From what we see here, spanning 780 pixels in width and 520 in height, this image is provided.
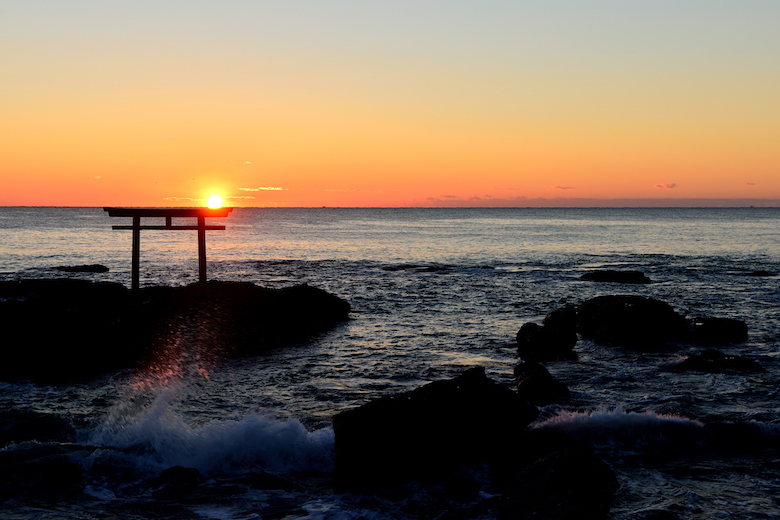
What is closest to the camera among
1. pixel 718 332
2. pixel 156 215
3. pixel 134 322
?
pixel 134 322

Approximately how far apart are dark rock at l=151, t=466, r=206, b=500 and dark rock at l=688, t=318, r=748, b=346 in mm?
13347

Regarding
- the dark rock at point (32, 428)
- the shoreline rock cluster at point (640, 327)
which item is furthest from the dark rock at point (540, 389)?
the dark rock at point (32, 428)

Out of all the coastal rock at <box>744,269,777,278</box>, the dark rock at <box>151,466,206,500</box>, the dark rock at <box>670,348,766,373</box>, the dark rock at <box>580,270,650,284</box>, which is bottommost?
the dark rock at <box>151,466,206,500</box>

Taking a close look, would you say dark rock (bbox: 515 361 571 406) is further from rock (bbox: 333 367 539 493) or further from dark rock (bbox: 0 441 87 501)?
dark rock (bbox: 0 441 87 501)

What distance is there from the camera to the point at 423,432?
24.2ft

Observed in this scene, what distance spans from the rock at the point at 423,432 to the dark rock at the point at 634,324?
8.52 metres

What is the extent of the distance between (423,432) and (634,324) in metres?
10.3

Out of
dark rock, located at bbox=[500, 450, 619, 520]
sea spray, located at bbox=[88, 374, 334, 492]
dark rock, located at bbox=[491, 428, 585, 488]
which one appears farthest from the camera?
sea spray, located at bbox=[88, 374, 334, 492]

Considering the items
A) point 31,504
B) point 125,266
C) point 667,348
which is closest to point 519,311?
point 667,348

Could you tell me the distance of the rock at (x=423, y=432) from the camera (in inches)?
280

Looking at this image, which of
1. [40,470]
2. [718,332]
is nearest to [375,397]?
[40,470]

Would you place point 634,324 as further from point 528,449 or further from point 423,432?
point 423,432

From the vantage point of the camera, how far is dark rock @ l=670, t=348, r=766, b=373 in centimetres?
1218

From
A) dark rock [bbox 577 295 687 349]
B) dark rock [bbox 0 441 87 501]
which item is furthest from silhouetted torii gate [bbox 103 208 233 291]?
dark rock [bbox 577 295 687 349]
